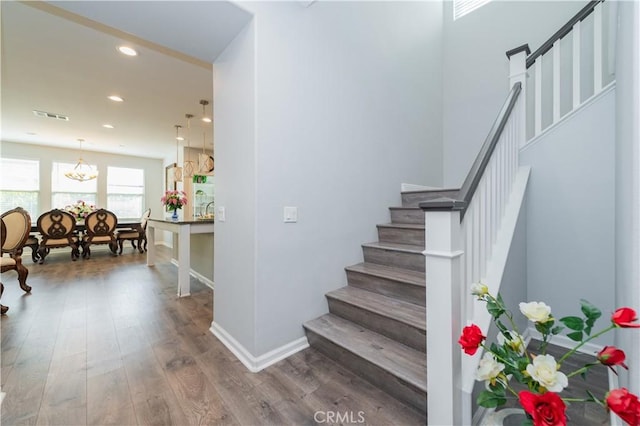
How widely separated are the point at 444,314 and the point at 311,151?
→ 151 centimetres

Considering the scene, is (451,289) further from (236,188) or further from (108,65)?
(108,65)

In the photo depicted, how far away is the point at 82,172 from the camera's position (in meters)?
6.94

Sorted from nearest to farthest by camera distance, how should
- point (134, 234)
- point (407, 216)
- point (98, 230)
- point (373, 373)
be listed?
point (373, 373), point (407, 216), point (98, 230), point (134, 234)

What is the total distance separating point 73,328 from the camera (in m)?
2.46

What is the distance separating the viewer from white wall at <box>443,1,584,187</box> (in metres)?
3.06

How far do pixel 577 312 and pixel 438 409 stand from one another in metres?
1.76

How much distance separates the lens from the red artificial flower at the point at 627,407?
27.4 inches

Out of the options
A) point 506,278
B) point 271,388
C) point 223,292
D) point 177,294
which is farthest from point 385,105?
point 177,294

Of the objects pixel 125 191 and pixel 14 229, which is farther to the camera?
pixel 125 191

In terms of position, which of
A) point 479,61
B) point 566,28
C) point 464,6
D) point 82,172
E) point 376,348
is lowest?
point 376,348

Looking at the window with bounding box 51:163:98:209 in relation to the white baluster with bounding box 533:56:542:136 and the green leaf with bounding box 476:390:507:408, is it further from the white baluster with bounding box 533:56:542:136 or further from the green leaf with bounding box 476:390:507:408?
the white baluster with bounding box 533:56:542:136

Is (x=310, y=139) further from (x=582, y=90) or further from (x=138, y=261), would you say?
(x=138, y=261)

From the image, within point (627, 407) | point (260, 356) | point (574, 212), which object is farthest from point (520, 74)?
point (260, 356)

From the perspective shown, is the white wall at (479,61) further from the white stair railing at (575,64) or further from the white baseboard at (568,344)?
the white baseboard at (568,344)
